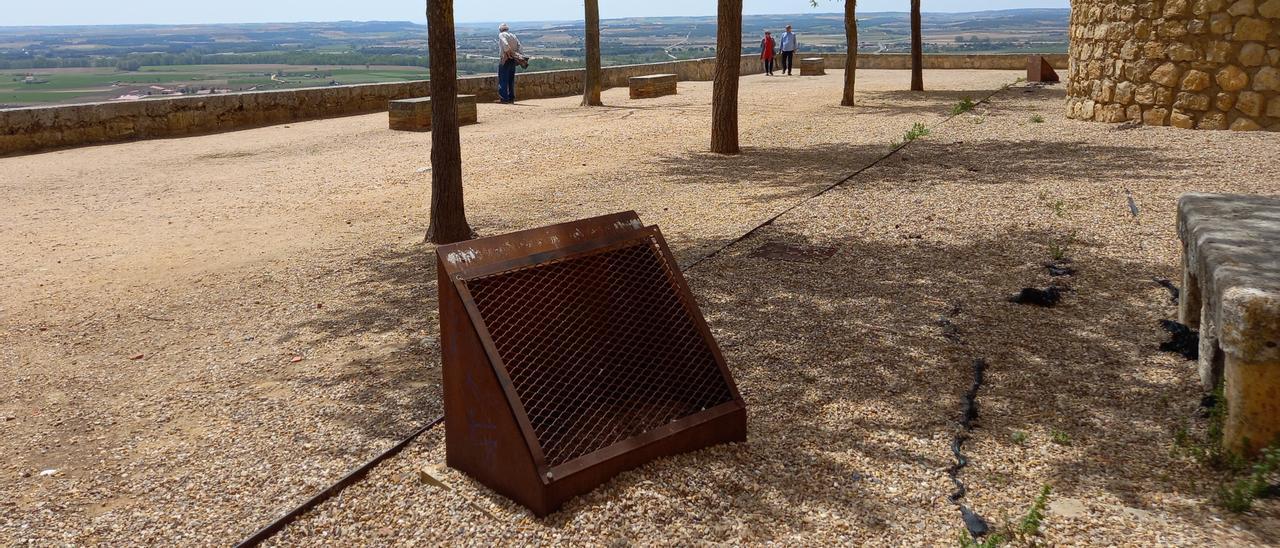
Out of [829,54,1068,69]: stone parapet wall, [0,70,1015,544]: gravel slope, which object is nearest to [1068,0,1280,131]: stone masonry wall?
[0,70,1015,544]: gravel slope

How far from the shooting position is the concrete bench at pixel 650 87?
2058 centimetres

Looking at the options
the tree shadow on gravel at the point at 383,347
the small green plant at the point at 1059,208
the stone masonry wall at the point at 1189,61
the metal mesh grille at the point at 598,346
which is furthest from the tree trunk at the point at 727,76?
the metal mesh grille at the point at 598,346

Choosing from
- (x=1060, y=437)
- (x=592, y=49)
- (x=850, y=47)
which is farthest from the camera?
(x=592, y=49)

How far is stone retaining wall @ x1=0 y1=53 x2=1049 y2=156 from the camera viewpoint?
1376 centimetres

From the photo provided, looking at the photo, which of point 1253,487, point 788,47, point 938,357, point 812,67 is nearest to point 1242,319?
point 1253,487

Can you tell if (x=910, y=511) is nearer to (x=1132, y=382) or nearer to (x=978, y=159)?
(x=1132, y=382)

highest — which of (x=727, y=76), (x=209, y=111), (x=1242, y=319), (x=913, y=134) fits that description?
(x=727, y=76)

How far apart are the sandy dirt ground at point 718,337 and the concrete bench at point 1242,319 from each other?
0.20 m

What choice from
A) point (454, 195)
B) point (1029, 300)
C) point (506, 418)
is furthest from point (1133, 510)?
point (454, 195)

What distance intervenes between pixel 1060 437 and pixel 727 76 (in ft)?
27.6

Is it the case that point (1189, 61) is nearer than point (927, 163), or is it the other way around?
point (927, 163)

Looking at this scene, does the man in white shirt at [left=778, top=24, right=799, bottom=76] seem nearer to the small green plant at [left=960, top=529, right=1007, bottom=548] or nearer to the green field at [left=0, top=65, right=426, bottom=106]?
the green field at [left=0, top=65, right=426, bottom=106]

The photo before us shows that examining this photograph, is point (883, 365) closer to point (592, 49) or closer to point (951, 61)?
point (592, 49)

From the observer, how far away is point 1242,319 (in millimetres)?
3045
